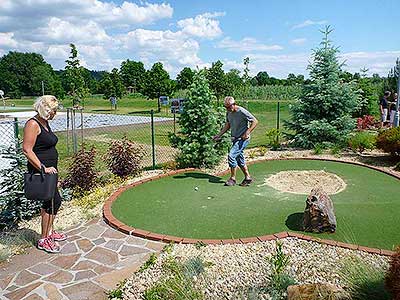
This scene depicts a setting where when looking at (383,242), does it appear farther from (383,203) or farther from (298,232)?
(383,203)

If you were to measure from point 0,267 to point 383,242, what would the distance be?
14.2 feet

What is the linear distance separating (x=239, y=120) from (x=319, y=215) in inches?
98.6

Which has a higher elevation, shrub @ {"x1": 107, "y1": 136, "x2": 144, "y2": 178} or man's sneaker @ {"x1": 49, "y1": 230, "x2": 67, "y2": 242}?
shrub @ {"x1": 107, "y1": 136, "x2": 144, "y2": 178}

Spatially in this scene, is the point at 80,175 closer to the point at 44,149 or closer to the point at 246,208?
the point at 44,149

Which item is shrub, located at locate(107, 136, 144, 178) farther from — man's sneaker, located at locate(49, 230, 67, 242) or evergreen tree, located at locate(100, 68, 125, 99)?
evergreen tree, located at locate(100, 68, 125, 99)

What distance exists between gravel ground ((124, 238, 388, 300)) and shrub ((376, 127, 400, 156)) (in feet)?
16.9

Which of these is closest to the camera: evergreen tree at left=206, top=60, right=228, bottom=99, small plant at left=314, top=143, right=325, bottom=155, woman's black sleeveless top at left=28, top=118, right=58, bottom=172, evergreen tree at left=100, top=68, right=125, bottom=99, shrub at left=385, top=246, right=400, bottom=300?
shrub at left=385, top=246, right=400, bottom=300

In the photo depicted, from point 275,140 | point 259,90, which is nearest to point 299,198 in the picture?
point 275,140

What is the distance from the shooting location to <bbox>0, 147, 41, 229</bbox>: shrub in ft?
16.4

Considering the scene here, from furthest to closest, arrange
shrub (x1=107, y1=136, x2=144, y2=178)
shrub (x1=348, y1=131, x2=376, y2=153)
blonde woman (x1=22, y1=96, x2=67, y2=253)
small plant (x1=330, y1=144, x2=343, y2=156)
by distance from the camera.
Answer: small plant (x1=330, y1=144, x2=343, y2=156)
shrub (x1=348, y1=131, x2=376, y2=153)
shrub (x1=107, y1=136, x2=144, y2=178)
blonde woman (x1=22, y1=96, x2=67, y2=253)

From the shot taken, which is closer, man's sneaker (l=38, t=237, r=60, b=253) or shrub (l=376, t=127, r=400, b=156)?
man's sneaker (l=38, t=237, r=60, b=253)

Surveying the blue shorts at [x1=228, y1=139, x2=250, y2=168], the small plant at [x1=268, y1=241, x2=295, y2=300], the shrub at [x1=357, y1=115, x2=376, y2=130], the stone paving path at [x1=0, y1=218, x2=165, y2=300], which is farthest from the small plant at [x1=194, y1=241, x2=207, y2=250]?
the shrub at [x1=357, y1=115, x2=376, y2=130]

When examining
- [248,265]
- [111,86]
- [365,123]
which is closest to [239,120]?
[248,265]

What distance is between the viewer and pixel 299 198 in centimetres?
563
